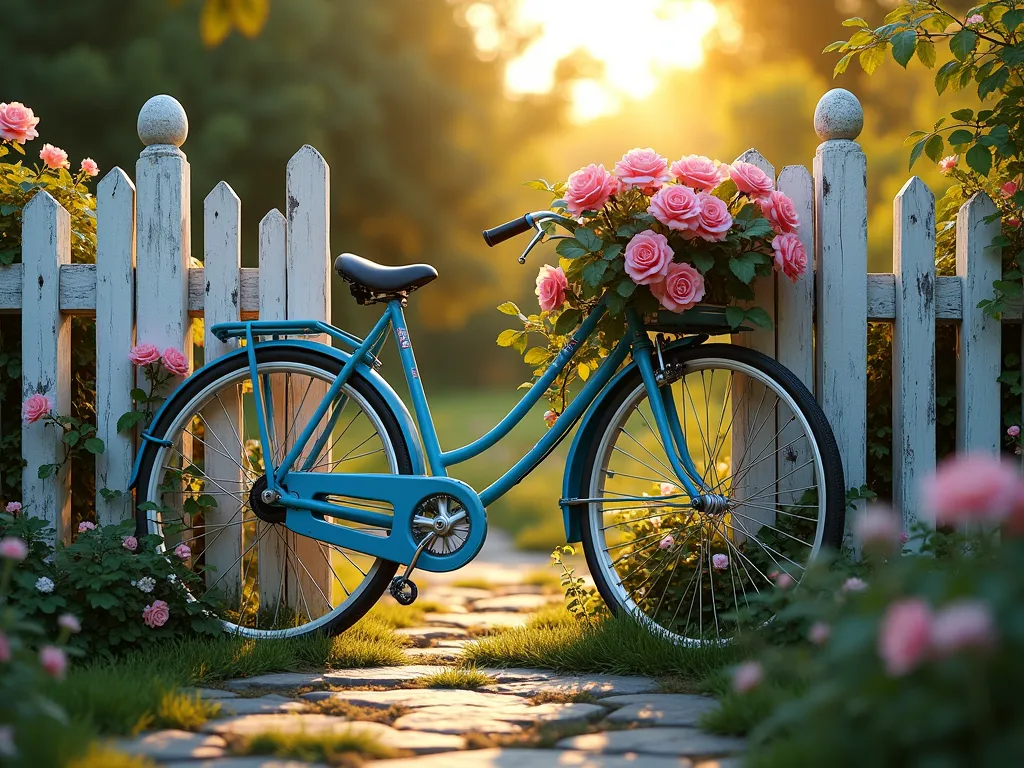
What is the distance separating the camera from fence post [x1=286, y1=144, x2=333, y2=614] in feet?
11.0

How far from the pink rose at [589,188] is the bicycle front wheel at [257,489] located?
837mm

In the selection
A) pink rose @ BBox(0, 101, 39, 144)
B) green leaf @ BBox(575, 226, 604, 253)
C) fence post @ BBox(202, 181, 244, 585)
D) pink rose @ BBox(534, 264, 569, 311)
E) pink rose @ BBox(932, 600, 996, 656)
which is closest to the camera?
pink rose @ BBox(932, 600, 996, 656)

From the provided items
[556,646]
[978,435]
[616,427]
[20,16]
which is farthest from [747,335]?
[20,16]

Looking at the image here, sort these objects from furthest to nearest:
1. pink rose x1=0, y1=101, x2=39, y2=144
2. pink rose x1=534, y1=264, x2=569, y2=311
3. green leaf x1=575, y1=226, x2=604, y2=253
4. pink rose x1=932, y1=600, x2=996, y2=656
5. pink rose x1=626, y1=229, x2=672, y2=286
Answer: pink rose x1=0, y1=101, x2=39, y2=144, pink rose x1=534, y1=264, x2=569, y2=311, green leaf x1=575, y1=226, x2=604, y2=253, pink rose x1=626, y1=229, x2=672, y2=286, pink rose x1=932, y1=600, x2=996, y2=656

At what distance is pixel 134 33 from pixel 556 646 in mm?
10074

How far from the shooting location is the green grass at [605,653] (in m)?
2.70

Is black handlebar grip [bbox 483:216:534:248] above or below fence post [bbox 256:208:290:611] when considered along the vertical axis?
above

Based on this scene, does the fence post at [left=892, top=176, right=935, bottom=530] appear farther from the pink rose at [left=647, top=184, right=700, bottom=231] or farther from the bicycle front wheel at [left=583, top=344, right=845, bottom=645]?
the pink rose at [left=647, top=184, right=700, bottom=231]

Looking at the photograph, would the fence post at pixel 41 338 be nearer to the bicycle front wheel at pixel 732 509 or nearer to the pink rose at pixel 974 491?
the bicycle front wheel at pixel 732 509

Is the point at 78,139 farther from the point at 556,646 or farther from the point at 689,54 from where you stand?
the point at 689,54

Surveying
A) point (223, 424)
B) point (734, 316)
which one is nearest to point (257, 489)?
point (223, 424)

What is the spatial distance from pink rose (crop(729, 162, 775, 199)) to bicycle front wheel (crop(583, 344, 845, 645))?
0.47 metres

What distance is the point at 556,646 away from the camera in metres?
2.96

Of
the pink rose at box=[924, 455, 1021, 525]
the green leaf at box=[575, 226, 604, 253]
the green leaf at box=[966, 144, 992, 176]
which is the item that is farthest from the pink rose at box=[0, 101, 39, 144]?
the pink rose at box=[924, 455, 1021, 525]
